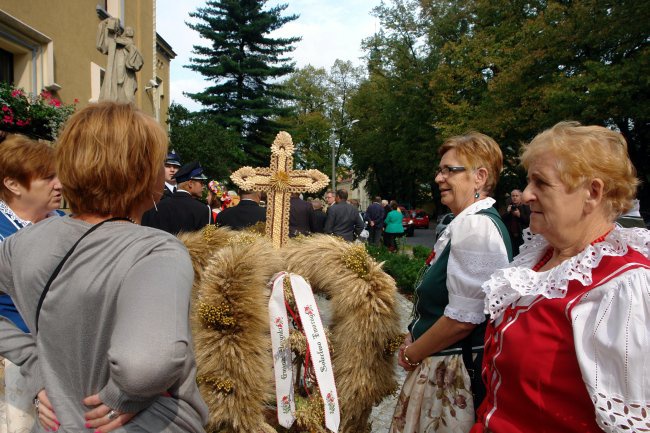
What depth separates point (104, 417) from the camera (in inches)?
49.6

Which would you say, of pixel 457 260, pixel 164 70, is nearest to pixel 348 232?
pixel 457 260

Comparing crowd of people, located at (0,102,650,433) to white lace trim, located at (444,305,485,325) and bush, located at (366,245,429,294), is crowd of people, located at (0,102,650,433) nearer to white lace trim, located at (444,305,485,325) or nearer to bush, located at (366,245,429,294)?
white lace trim, located at (444,305,485,325)

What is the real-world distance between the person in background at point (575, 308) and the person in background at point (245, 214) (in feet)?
9.93

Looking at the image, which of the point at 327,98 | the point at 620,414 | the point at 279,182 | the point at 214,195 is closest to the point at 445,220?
the point at 214,195

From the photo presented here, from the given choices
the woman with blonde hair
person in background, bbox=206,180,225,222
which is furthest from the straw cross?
person in background, bbox=206,180,225,222

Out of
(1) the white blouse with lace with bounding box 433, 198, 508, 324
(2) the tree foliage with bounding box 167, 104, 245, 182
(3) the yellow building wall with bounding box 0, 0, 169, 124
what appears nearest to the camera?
Result: (1) the white blouse with lace with bounding box 433, 198, 508, 324

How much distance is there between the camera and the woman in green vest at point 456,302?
196 centimetres

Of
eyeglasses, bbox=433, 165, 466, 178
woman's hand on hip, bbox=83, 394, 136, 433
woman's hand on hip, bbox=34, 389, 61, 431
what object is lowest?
woman's hand on hip, bbox=34, 389, 61, 431

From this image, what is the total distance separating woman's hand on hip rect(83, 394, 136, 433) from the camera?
4.12 ft

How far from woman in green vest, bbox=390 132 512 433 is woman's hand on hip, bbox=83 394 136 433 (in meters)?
1.27

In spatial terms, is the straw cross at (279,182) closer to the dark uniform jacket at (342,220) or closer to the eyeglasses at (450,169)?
the eyeglasses at (450,169)

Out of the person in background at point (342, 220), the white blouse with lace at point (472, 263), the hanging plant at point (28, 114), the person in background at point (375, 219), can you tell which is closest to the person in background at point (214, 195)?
the person in background at point (342, 220)

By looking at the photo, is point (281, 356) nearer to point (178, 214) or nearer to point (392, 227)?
point (178, 214)

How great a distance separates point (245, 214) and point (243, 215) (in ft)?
0.07
